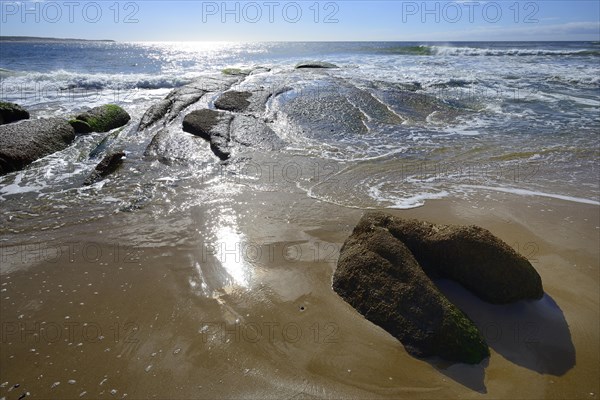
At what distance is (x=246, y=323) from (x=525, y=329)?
2.28 metres

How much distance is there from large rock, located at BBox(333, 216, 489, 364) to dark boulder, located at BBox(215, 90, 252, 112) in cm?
781

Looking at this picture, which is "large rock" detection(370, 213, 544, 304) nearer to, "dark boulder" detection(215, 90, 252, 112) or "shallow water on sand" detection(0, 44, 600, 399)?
"shallow water on sand" detection(0, 44, 600, 399)

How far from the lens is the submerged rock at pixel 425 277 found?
9.59ft

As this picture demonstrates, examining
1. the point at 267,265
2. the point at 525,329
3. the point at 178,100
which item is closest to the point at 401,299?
the point at 525,329

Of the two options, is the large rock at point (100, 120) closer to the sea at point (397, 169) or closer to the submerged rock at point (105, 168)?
the sea at point (397, 169)

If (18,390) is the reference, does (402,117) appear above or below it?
above

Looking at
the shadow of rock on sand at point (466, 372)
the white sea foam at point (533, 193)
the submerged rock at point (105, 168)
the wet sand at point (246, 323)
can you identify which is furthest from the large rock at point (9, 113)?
the shadow of rock on sand at point (466, 372)

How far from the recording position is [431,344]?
291 cm

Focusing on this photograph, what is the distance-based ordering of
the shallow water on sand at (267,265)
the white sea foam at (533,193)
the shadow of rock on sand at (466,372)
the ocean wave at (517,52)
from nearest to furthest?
the shadow of rock on sand at (466,372), the shallow water on sand at (267,265), the white sea foam at (533,193), the ocean wave at (517,52)

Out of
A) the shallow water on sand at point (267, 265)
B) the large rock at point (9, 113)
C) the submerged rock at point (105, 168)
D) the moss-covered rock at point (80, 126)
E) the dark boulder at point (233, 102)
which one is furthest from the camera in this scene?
the dark boulder at point (233, 102)

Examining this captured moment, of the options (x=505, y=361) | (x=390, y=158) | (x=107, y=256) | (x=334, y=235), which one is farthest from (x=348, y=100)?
(x=505, y=361)

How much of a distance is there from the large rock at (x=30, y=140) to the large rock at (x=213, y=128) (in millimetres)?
2549

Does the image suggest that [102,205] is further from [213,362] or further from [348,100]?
[348,100]

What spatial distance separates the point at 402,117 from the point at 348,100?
1761 millimetres
